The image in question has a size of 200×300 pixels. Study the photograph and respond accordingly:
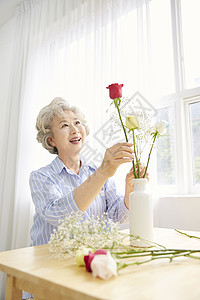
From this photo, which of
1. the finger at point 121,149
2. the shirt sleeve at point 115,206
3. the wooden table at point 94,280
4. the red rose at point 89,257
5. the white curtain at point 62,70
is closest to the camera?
the wooden table at point 94,280

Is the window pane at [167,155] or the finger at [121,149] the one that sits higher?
the window pane at [167,155]

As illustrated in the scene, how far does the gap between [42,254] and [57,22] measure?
2.43 meters

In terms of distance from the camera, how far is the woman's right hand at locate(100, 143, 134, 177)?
997 millimetres

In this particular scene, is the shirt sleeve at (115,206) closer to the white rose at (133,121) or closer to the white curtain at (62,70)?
the white curtain at (62,70)

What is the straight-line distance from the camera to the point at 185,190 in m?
1.79

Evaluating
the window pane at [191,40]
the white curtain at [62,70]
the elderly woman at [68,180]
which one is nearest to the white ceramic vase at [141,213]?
the elderly woman at [68,180]

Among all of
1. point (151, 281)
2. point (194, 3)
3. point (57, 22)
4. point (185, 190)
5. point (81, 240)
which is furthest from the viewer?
point (57, 22)

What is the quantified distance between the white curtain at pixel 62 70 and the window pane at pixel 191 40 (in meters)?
0.28

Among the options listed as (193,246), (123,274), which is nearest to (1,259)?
(123,274)

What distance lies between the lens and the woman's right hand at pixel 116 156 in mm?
997

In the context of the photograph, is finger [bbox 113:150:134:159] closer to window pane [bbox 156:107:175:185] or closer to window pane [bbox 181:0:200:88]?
window pane [bbox 156:107:175:185]

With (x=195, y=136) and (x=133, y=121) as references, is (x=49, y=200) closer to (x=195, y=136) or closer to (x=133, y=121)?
(x=133, y=121)

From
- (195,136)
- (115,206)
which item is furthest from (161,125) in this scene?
(195,136)

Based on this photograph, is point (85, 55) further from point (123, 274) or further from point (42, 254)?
point (123, 274)
